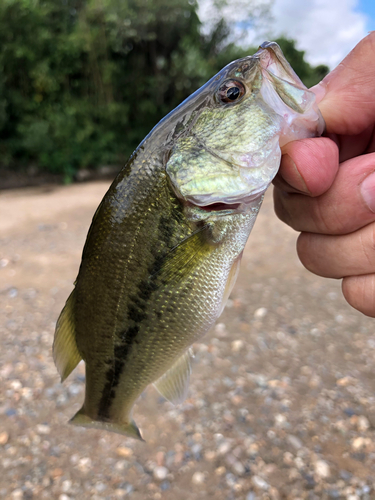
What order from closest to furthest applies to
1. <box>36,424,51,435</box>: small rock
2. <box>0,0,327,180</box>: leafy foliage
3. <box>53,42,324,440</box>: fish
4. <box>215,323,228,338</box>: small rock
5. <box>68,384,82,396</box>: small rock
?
<box>53,42,324,440</box>: fish, <box>36,424,51,435</box>: small rock, <box>68,384,82,396</box>: small rock, <box>215,323,228,338</box>: small rock, <box>0,0,327,180</box>: leafy foliage

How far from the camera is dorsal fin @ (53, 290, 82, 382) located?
1483mm

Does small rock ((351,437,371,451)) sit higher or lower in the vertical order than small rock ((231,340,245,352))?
higher

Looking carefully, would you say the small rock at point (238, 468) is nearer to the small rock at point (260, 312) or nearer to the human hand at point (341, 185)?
the human hand at point (341, 185)

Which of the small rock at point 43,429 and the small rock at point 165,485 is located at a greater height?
the small rock at point 165,485

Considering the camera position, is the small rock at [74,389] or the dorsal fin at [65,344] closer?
the dorsal fin at [65,344]

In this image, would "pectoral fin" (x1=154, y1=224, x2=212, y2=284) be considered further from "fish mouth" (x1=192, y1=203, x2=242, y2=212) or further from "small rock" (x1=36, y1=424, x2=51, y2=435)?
"small rock" (x1=36, y1=424, x2=51, y2=435)

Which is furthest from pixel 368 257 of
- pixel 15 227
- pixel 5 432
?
pixel 15 227

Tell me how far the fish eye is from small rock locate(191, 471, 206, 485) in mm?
2437

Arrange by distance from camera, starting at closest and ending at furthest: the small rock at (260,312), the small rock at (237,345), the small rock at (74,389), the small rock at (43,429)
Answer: the small rock at (43,429) → the small rock at (74,389) → the small rock at (237,345) → the small rock at (260,312)

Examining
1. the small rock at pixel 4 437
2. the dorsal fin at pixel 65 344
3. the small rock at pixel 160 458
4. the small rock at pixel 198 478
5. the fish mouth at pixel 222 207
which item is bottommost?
the small rock at pixel 4 437

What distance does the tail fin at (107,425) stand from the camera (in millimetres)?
1628

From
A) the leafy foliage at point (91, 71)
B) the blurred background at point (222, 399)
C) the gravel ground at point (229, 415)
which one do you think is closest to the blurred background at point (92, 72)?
the leafy foliage at point (91, 71)

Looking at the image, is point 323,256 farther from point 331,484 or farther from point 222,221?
point 331,484

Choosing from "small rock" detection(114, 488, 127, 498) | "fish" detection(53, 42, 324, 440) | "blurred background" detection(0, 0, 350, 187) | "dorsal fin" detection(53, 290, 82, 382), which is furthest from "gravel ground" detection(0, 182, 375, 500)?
"blurred background" detection(0, 0, 350, 187)
